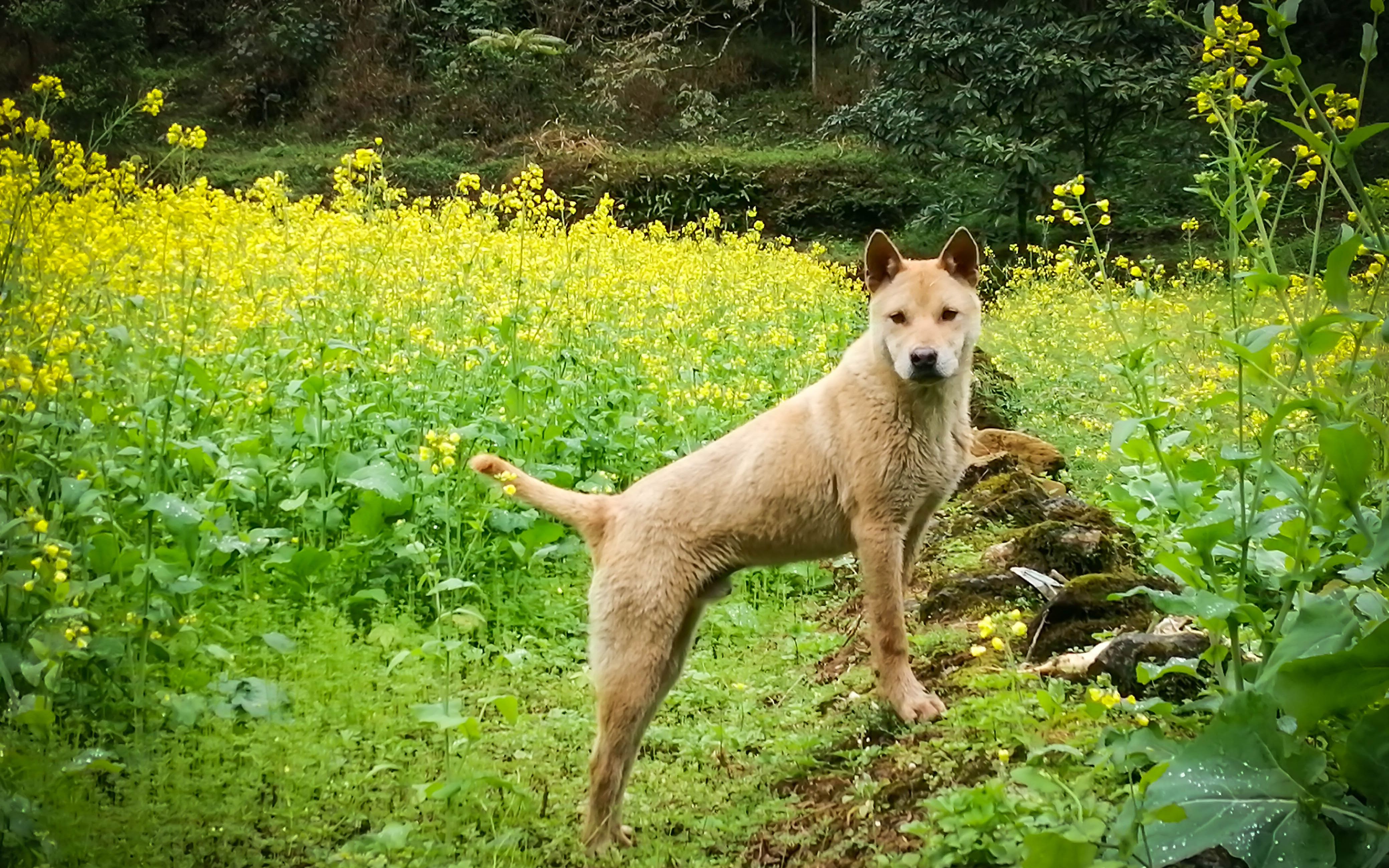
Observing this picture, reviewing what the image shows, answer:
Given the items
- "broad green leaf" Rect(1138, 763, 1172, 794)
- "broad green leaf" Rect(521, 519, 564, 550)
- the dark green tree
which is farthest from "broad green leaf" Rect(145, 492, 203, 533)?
the dark green tree

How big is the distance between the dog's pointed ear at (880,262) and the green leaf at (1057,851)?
2.09m

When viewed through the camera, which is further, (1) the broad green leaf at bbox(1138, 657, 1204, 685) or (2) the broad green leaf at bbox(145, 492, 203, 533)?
(2) the broad green leaf at bbox(145, 492, 203, 533)

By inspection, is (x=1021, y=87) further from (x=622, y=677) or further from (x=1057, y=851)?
(x=1057, y=851)

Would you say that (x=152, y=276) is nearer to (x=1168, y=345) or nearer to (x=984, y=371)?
(x=1168, y=345)

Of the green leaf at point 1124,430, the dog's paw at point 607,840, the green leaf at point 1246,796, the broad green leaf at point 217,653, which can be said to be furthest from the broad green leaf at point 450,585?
the green leaf at point 1246,796

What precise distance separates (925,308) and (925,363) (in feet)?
0.72

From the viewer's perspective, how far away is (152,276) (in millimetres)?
3295

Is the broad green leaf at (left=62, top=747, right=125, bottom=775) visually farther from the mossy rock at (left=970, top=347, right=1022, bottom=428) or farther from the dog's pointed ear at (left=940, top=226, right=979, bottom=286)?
the mossy rock at (left=970, top=347, right=1022, bottom=428)

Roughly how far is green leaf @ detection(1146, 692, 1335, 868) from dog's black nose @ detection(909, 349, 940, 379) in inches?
59.4

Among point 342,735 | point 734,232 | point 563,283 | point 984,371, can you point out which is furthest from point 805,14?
point 342,735

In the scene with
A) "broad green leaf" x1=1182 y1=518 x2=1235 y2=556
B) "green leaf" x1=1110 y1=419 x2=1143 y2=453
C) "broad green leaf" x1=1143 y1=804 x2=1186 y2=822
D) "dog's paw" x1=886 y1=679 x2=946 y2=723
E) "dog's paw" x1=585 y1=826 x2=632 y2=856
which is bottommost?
"dog's paw" x1=585 y1=826 x2=632 y2=856

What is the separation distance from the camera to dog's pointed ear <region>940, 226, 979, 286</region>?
342 centimetres

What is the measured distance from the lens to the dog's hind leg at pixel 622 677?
9.02 ft

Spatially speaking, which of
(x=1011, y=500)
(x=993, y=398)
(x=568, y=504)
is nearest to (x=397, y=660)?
(x=568, y=504)
